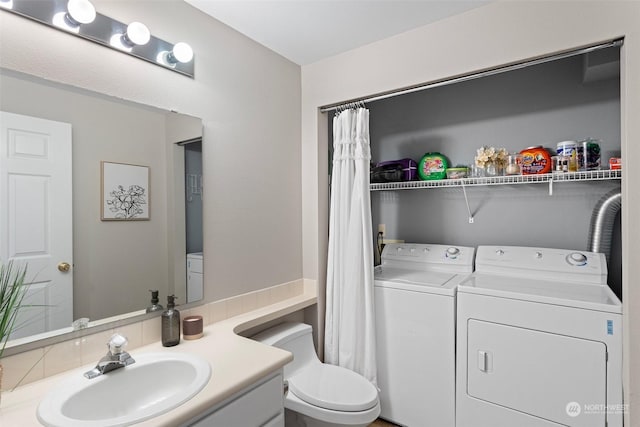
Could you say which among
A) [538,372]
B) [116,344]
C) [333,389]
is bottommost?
[333,389]

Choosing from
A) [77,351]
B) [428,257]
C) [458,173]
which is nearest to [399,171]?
[458,173]

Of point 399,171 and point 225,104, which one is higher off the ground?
point 225,104

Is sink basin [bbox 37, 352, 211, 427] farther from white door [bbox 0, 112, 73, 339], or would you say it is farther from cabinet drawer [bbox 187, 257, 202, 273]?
cabinet drawer [bbox 187, 257, 202, 273]

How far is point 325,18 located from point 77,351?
1.94 metres

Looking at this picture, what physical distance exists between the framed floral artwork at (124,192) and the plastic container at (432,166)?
6.24ft

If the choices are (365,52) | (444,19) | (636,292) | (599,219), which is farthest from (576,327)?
(365,52)

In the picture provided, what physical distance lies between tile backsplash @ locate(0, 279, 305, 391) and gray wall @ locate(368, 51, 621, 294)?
174 cm

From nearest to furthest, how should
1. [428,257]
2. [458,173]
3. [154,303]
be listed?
1. [154,303]
2. [458,173]
3. [428,257]

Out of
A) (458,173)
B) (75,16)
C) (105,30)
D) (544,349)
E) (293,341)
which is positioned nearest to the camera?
(75,16)

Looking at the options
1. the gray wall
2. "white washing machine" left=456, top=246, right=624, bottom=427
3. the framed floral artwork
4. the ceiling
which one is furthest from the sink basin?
the gray wall

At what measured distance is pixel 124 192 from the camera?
141 centimetres

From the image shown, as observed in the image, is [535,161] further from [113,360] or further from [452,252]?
[113,360]

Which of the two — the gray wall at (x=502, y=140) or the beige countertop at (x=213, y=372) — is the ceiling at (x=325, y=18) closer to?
the gray wall at (x=502, y=140)

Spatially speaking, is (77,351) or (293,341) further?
(293,341)
